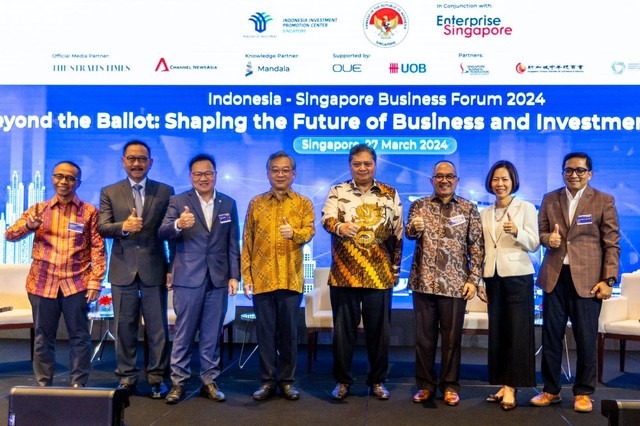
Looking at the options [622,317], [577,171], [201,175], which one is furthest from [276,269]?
[622,317]

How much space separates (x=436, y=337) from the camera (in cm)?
368

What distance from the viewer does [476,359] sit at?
5.17 metres

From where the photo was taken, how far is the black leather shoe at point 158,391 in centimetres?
373

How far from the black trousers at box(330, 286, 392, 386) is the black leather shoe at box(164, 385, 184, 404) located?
0.94 metres

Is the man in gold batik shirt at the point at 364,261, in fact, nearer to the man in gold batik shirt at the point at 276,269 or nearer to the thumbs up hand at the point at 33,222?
the man in gold batik shirt at the point at 276,269

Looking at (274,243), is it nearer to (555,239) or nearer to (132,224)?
(132,224)

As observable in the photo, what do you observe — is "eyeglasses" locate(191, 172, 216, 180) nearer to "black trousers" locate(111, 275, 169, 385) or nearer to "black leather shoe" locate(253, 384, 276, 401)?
"black trousers" locate(111, 275, 169, 385)

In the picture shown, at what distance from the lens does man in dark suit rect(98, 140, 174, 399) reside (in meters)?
3.70

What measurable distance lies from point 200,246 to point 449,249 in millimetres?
1457
